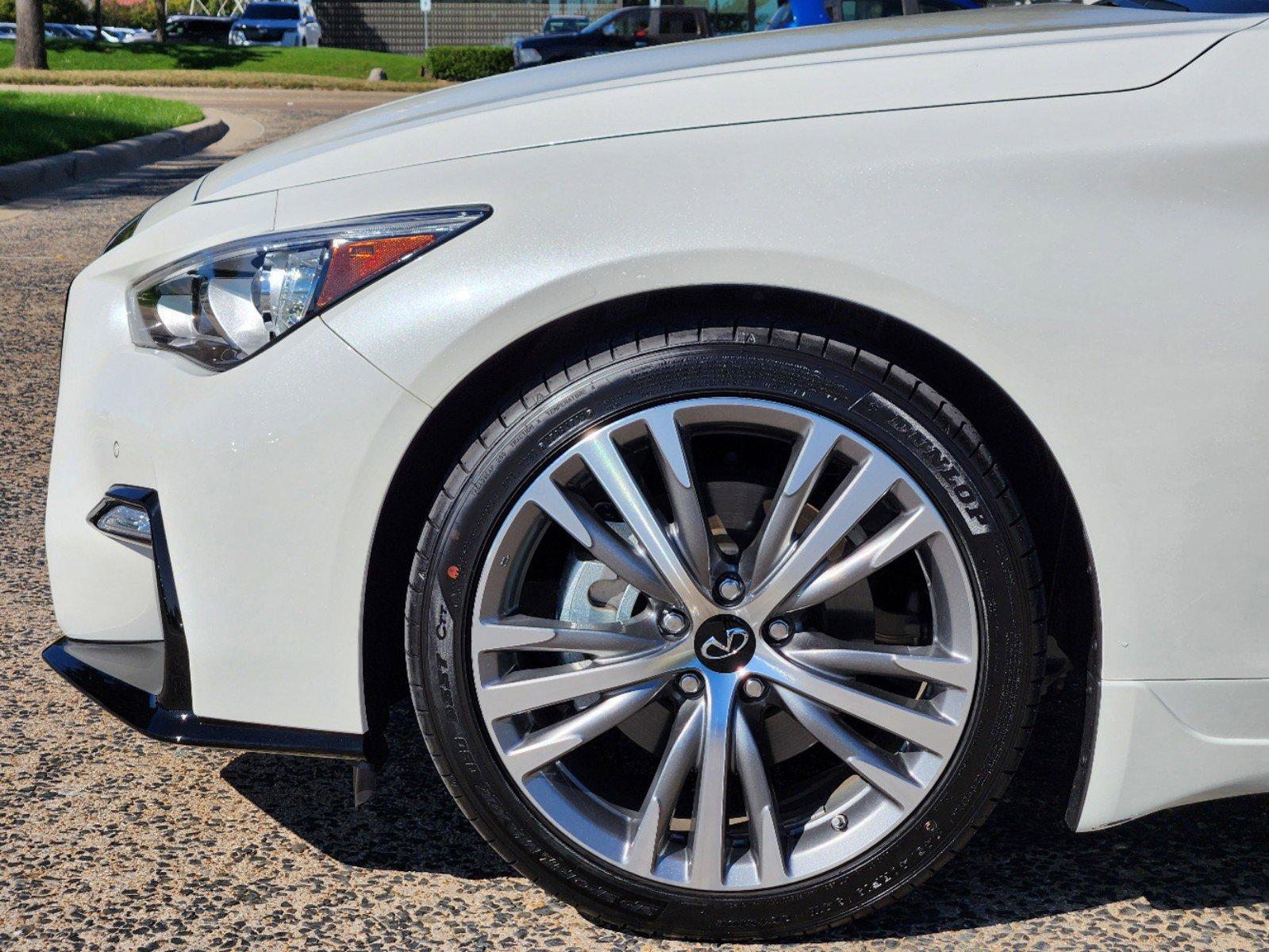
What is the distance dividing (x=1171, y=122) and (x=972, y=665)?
0.70 metres

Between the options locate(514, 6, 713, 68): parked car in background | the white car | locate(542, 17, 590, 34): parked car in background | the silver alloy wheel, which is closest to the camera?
the white car

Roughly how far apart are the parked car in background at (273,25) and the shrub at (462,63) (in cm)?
1106

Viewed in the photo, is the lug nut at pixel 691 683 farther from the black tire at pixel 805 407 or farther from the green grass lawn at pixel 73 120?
the green grass lawn at pixel 73 120

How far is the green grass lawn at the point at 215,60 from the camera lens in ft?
96.5

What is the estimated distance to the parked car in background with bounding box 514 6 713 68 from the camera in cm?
1605

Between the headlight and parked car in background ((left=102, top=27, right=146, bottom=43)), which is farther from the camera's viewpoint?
parked car in background ((left=102, top=27, right=146, bottom=43))

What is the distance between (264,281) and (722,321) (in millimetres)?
606

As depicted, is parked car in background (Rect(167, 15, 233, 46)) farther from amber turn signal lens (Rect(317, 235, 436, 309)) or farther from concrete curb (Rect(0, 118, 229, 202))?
amber turn signal lens (Rect(317, 235, 436, 309))

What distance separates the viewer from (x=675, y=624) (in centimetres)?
174

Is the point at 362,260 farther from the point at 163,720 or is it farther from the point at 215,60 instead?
the point at 215,60

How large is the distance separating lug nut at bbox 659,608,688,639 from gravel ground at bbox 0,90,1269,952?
1.46ft

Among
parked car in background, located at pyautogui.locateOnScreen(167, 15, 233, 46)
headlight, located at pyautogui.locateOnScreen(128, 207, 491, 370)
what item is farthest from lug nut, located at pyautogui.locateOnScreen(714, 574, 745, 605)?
parked car in background, located at pyautogui.locateOnScreen(167, 15, 233, 46)

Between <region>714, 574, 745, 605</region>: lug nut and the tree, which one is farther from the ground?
the tree

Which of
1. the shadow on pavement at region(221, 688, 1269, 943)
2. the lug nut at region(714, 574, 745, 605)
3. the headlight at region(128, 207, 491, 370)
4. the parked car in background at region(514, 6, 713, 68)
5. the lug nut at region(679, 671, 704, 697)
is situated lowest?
the shadow on pavement at region(221, 688, 1269, 943)
